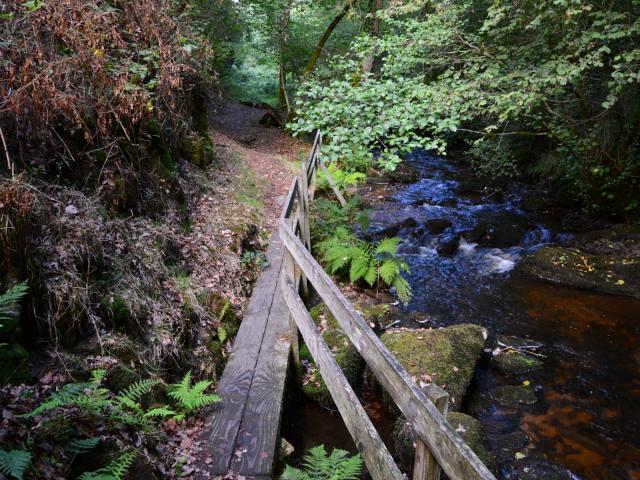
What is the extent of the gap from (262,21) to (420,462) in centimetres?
2017

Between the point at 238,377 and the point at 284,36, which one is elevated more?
the point at 284,36

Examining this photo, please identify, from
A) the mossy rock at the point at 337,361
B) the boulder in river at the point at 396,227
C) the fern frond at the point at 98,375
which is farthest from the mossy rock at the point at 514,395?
the boulder in river at the point at 396,227

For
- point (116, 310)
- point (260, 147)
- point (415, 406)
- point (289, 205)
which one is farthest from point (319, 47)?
point (415, 406)

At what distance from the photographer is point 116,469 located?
2.70m

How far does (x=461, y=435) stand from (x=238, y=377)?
8.30 ft

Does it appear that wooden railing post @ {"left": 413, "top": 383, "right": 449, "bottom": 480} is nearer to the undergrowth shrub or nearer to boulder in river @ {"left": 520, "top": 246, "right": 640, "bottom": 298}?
the undergrowth shrub

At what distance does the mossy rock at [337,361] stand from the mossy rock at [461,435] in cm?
92

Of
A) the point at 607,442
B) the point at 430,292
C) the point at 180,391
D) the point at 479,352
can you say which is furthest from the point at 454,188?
the point at 180,391

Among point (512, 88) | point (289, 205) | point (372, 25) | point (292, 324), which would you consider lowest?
point (292, 324)

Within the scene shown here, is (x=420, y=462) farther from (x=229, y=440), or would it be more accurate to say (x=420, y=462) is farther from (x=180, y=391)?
(x=180, y=391)

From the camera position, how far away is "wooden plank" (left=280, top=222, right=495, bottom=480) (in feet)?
6.01

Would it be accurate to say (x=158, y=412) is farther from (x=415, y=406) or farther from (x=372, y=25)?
(x=372, y=25)

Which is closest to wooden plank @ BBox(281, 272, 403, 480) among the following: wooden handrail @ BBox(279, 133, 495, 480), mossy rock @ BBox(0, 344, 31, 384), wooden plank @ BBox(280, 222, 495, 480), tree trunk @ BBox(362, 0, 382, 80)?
wooden handrail @ BBox(279, 133, 495, 480)

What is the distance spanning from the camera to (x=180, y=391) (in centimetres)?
382
